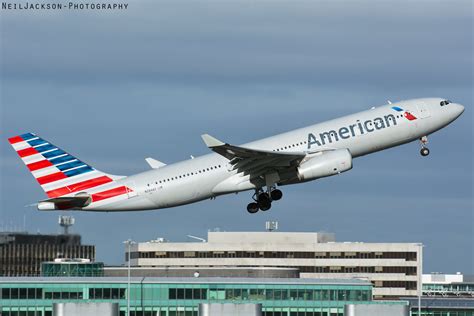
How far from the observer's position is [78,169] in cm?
10094

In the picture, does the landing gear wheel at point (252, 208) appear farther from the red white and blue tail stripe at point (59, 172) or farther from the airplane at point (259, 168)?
the red white and blue tail stripe at point (59, 172)

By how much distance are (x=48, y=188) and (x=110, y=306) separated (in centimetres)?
944

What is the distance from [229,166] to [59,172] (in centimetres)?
1252

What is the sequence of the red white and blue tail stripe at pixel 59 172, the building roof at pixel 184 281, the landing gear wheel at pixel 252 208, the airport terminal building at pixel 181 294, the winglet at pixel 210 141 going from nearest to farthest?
1. the winglet at pixel 210 141
2. the red white and blue tail stripe at pixel 59 172
3. the landing gear wheel at pixel 252 208
4. the airport terminal building at pixel 181 294
5. the building roof at pixel 184 281

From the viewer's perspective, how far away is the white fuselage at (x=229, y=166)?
9656 cm

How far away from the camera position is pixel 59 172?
101000 millimetres

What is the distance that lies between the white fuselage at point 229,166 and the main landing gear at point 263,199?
3.64ft

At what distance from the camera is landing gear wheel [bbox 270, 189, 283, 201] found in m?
99.1

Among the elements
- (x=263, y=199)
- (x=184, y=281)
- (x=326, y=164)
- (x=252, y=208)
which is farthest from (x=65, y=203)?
(x=326, y=164)

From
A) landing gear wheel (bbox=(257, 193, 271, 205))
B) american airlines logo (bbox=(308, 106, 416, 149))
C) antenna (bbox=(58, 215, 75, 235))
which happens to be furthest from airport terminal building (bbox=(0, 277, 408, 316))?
antenna (bbox=(58, 215, 75, 235))

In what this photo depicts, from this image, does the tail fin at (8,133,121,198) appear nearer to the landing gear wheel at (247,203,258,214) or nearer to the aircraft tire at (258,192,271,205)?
the landing gear wheel at (247,203,258,214)

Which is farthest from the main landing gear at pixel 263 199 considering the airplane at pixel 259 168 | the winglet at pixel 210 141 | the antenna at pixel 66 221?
the antenna at pixel 66 221

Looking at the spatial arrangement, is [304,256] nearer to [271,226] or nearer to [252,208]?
[271,226]

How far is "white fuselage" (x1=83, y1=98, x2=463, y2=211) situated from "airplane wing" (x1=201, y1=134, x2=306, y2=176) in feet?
2.98
